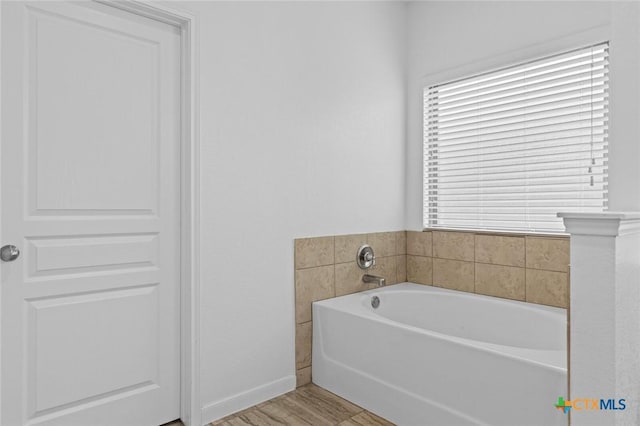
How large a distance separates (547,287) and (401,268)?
1035 millimetres

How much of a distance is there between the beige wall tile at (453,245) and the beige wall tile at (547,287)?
42 centimetres

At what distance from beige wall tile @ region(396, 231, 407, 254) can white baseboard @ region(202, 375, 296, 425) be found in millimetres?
1237

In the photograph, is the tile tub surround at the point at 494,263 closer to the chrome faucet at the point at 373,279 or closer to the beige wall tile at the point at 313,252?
the chrome faucet at the point at 373,279

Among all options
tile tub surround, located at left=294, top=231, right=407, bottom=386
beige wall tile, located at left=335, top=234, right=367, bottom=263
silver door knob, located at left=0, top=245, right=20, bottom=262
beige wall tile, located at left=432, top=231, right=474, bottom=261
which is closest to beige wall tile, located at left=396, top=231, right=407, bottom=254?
tile tub surround, located at left=294, top=231, right=407, bottom=386

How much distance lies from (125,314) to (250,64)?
4.65 feet

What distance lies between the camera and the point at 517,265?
2.64m

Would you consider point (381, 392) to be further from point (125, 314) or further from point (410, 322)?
point (125, 314)

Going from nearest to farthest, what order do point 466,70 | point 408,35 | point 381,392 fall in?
1. point 381,392
2. point 466,70
3. point 408,35

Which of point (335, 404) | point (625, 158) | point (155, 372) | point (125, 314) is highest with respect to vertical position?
point (625, 158)

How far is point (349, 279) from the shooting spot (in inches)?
112

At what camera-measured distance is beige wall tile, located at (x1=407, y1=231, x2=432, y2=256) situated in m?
3.16

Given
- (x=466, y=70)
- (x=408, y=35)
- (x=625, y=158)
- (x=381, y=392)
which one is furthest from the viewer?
(x=408, y=35)

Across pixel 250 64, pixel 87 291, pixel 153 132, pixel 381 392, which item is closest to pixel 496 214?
pixel 381 392

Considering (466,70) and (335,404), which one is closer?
(335,404)
